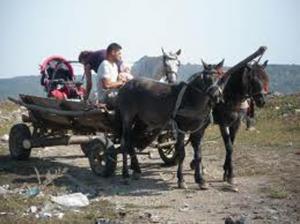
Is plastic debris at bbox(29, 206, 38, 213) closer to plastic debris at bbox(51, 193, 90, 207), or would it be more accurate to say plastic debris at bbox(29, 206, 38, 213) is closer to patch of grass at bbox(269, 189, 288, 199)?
plastic debris at bbox(51, 193, 90, 207)

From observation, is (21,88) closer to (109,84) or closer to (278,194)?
(109,84)

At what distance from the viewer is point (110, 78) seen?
11.2 meters

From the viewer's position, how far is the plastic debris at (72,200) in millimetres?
8703

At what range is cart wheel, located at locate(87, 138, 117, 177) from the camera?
35.4 ft

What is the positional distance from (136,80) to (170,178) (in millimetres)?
1913

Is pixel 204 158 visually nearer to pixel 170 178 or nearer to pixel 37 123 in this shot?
pixel 170 178

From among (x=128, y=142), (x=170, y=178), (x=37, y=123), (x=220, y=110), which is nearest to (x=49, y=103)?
(x=37, y=123)

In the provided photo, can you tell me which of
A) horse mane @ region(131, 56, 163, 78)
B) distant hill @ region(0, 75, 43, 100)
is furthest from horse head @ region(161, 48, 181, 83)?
distant hill @ region(0, 75, 43, 100)

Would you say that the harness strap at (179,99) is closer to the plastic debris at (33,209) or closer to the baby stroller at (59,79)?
the plastic debris at (33,209)

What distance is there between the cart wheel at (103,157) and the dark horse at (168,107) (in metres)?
0.22

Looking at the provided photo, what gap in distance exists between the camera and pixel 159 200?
9.28 m

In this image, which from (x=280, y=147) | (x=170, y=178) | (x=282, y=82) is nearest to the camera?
(x=170, y=178)

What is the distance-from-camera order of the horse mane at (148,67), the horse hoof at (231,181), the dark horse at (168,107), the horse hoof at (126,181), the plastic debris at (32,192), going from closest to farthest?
the plastic debris at (32,192), the dark horse at (168,107), the horse hoof at (231,181), the horse hoof at (126,181), the horse mane at (148,67)

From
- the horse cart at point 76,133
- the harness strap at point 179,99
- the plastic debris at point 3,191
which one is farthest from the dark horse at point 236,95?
the plastic debris at point 3,191
